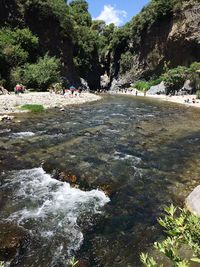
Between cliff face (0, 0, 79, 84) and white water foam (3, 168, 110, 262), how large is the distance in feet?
163

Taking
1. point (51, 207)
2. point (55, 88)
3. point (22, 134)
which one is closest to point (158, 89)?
point (55, 88)

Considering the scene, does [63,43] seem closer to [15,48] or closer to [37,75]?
[15,48]

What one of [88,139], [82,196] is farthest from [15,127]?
[82,196]

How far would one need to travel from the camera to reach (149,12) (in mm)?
85688

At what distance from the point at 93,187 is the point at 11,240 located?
16.1 feet

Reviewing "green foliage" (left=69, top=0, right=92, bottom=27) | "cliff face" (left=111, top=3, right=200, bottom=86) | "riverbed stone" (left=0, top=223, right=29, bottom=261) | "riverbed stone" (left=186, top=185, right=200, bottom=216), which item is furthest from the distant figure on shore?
"green foliage" (left=69, top=0, right=92, bottom=27)

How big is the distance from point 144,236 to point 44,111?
26.8 meters

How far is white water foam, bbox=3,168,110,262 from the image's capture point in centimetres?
1003

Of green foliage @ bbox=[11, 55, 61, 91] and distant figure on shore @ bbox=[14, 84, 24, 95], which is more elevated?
green foliage @ bbox=[11, 55, 61, 91]

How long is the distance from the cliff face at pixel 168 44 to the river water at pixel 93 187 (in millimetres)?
56925

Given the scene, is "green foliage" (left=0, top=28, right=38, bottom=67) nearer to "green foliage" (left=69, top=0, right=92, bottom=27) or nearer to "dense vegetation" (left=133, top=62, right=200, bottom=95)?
"dense vegetation" (left=133, top=62, right=200, bottom=95)

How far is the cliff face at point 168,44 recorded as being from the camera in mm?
76812

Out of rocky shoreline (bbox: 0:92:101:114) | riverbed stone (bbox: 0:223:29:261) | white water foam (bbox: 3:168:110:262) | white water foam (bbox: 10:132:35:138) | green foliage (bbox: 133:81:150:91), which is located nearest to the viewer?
riverbed stone (bbox: 0:223:29:261)

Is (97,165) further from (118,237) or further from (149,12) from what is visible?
(149,12)
